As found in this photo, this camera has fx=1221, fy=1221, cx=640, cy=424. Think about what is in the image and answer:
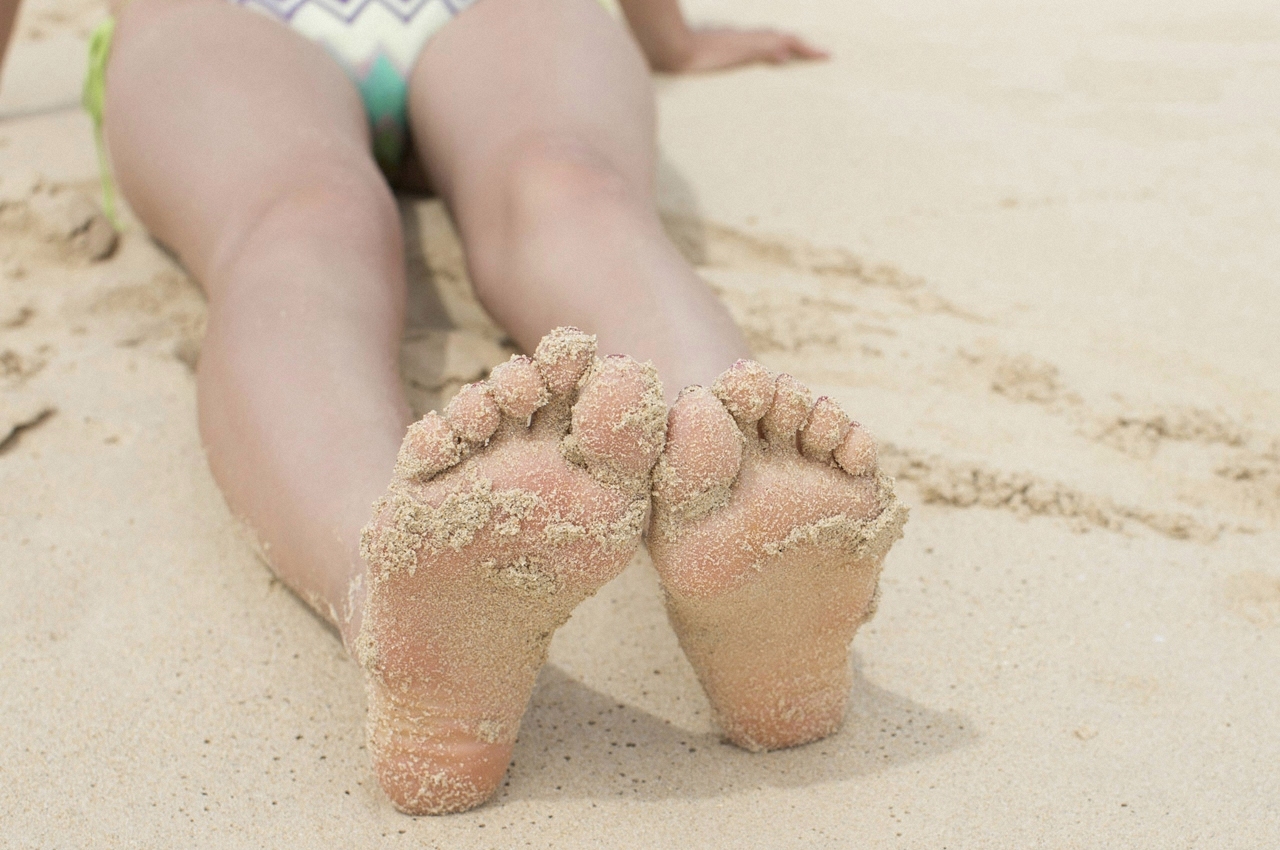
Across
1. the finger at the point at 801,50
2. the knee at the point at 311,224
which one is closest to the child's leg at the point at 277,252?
the knee at the point at 311,224

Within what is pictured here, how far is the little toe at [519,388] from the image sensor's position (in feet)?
2.66

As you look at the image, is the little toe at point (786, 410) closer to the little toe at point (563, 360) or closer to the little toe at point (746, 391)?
Result: the little toe at point (746, 391)

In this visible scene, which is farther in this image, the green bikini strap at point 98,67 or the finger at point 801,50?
the finger at point 801,50

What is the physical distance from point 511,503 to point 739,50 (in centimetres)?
189

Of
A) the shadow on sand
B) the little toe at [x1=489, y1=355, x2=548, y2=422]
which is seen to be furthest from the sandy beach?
the little toe at [x1=489, y1=355, x2=548, y2=422]

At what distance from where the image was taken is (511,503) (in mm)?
815

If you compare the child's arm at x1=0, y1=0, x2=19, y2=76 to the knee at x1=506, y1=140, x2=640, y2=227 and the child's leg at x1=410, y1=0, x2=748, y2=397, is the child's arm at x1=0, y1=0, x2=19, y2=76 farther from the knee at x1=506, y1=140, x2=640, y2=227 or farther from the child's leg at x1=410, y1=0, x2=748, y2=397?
the knee at x1=506, y1=140, x2=640, y2=227

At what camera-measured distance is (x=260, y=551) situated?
1.08 m

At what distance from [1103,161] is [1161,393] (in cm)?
73

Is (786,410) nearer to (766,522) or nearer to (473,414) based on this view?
(766,522)

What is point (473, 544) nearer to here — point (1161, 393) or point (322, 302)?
point (322, 302)

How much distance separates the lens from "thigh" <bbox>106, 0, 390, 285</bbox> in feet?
4.12

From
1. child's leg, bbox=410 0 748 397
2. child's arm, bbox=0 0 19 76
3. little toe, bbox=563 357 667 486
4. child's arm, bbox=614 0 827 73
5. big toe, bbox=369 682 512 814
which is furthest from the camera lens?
child's arm, bbox=614 0 827 73

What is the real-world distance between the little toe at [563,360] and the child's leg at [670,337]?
0.07 m
